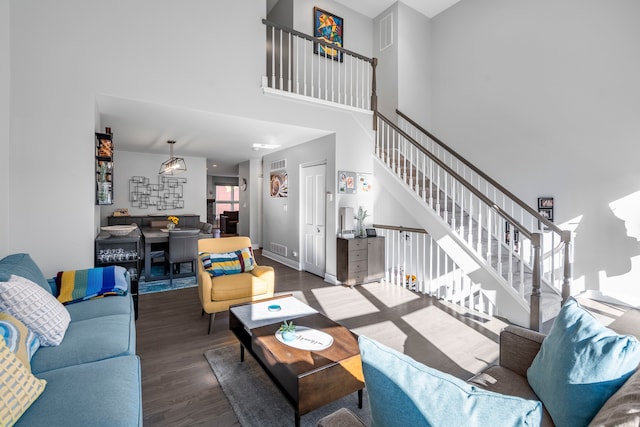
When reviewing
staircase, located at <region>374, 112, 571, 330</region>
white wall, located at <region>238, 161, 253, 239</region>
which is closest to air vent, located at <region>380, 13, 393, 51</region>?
staircase, located at <region>374, 112, 571, 330</region>

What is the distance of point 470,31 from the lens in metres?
5.69

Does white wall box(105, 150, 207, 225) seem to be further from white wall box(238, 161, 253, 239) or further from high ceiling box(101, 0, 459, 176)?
white wall box(238, 161, 253, 239)

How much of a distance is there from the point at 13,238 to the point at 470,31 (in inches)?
293

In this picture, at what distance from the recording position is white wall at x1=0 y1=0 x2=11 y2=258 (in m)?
2.72

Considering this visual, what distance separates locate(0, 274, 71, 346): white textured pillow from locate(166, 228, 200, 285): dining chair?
283 centimetres

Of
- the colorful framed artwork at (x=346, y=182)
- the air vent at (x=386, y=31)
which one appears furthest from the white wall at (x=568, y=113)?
the colorful framed artwork at (x=346, y=182)

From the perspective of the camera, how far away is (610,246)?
13.2 ft

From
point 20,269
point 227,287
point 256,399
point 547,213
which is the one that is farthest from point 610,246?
point 20,269

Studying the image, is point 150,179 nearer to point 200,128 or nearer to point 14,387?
point 200,128

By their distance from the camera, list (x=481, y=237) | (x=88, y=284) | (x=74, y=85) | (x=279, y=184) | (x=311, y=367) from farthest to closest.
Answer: (x=279, y=184)
(x=481, y=237)
(x=74, y=85)
(x=88, y=284)
(x=311, y=367)

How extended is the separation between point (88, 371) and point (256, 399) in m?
1.04

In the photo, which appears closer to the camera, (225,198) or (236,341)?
(236,341)

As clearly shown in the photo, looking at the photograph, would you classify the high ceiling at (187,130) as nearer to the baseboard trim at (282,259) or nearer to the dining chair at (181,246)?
A: the dining chair at (181,246)

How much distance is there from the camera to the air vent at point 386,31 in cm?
623
